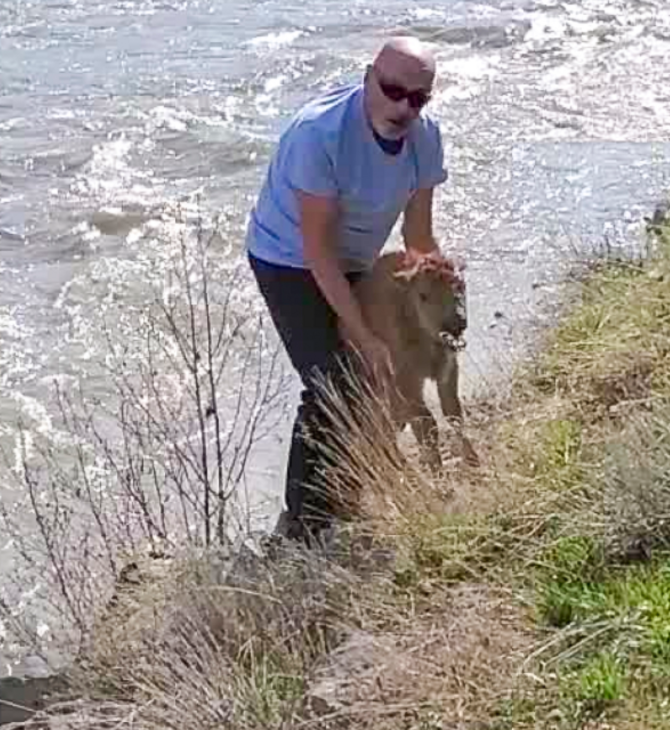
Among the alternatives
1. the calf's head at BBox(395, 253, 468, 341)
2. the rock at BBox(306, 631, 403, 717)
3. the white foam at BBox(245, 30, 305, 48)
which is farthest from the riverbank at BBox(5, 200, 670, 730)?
the white foam at BBox(245, 30, 305, 48)

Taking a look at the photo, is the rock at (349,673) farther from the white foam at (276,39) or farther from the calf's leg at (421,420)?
the white foam at (276,39)

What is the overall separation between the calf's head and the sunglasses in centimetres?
78

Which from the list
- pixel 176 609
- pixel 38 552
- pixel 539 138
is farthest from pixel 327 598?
pixel 539 138

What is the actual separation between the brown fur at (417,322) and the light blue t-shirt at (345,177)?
142mm

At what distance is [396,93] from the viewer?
5.67 m

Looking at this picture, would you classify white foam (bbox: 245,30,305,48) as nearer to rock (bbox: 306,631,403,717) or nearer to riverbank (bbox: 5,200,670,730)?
riverbank (bbox: 5,200,670,730)

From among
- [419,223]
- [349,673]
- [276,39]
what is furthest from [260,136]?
[349,673]

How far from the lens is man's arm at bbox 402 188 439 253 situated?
617 centimetres

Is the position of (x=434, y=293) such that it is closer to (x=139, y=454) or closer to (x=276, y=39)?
(x=139, y=454)

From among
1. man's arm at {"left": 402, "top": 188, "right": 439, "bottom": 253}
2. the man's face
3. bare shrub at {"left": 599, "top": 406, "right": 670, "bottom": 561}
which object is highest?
the man's face

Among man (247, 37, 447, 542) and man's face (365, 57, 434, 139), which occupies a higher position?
man's face (365, 57, 434, 139)

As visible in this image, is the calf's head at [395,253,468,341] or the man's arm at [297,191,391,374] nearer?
the man's arm at [297,191,391,374]

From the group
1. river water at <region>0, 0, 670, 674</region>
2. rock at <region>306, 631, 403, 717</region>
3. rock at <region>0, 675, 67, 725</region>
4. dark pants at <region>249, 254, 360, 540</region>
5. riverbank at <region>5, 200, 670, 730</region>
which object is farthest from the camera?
river water at <region>0, 0, 670, 674</region>

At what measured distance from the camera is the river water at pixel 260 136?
9.62 m
